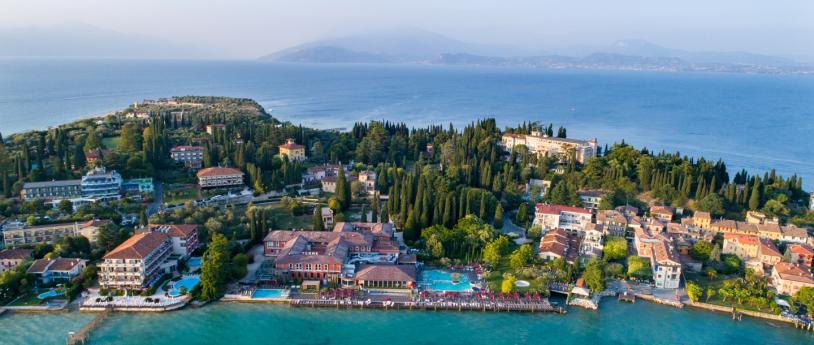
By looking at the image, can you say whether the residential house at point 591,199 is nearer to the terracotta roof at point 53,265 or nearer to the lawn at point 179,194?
the lawn at point 179,194

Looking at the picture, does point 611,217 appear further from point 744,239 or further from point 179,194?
point 179,194

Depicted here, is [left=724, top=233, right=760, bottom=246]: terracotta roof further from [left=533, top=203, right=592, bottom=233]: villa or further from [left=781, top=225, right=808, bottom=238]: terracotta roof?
[left=533, top=203, right=592, bottom=233]: villa

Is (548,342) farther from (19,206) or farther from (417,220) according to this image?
(19,206)

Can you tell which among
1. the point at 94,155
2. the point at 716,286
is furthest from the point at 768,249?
the point at 94,155

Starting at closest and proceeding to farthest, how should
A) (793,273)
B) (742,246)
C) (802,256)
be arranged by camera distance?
(793,273)
(802,256)
(742,246)

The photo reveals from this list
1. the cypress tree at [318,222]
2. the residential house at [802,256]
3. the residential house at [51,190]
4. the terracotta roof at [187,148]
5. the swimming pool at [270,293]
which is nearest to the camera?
the swimming pool at [270,293]

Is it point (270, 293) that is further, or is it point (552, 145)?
point (552, 145)

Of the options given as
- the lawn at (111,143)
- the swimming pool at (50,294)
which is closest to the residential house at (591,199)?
the swimming pool at (50,294)

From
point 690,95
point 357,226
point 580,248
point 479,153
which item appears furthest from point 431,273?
point 690,95
